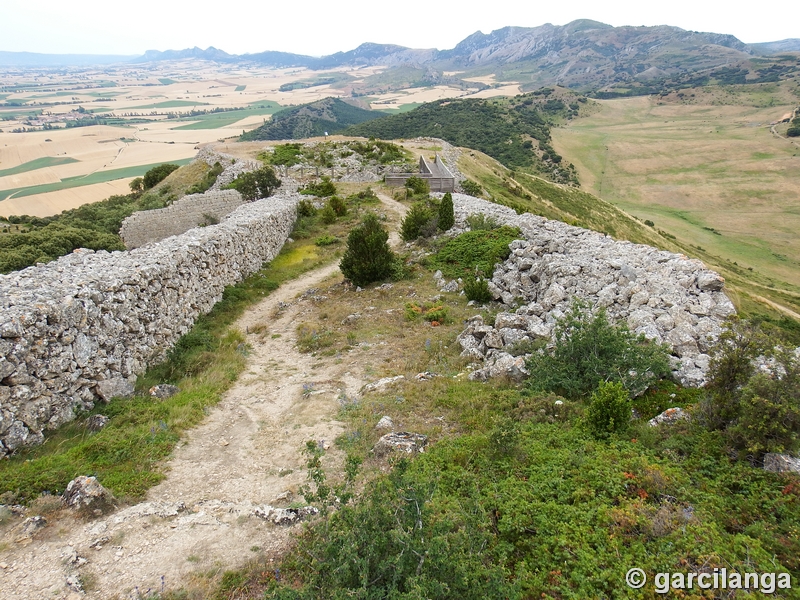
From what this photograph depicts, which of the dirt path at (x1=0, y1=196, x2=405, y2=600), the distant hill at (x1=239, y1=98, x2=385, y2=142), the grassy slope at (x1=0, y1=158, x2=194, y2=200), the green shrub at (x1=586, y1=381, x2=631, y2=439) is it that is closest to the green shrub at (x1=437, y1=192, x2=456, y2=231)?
the dirt path at (x1=0, y1=196, x2=405, y2=600)

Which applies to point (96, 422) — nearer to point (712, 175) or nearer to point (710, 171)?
point (712, 175)

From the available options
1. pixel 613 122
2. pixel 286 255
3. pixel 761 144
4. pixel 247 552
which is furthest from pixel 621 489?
pixel 613 122

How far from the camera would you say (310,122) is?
108750 millimetres

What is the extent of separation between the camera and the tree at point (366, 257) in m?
15.6

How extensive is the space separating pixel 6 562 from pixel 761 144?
382 ft

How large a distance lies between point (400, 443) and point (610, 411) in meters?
3.37

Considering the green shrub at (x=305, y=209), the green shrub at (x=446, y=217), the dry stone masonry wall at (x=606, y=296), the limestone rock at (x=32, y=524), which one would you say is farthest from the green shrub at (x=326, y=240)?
the limestone rock at (x=32, y=524)

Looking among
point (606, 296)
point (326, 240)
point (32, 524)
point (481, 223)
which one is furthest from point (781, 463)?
point (326, 240)

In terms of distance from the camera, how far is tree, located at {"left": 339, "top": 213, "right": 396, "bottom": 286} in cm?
1562

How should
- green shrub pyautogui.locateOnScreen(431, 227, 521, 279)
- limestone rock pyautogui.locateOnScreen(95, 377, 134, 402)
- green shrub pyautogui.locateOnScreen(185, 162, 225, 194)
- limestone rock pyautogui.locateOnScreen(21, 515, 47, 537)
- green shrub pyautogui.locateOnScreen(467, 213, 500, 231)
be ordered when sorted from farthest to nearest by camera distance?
1. green shrub pyautogui.locateOnScreen(185, 162, 225, 194)
2. green shrub pyautogui.locateOnScreen(467, 213, 500, 231)
3. green shrub pyautogui.locateOnScreen(431, 227, 521, 279)
4. limestone rock pyautogui.locateOnScreen(95, 377, 134, 402)
5. limestone rock pyautogui.locateOnScreen(21, 515, 47, 537)

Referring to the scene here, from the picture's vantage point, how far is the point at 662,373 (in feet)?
25.6

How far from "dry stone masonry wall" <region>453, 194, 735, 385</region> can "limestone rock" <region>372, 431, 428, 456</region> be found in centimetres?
244

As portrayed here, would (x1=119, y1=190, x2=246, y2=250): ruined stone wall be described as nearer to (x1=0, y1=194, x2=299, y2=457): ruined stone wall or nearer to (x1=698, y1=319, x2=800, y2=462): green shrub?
(x1=0, y1=194, x2=299, y2=457): ruined stone wall

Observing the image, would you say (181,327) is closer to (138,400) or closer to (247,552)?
(138,400)
